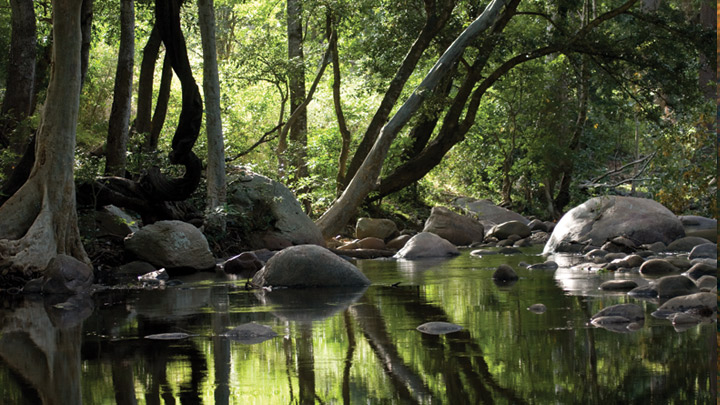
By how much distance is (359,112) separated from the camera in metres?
24.8

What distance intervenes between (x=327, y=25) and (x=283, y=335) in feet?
47.6

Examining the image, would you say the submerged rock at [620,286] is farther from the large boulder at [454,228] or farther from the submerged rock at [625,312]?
the large boulder at [454,228]

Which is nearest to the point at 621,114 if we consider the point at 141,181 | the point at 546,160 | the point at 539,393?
the point at 546,160

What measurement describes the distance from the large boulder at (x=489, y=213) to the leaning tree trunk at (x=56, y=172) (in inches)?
479

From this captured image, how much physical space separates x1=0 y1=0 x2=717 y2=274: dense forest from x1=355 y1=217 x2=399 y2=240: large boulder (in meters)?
0.32

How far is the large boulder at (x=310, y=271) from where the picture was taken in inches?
349

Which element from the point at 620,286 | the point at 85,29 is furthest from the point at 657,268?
the point at 85,29

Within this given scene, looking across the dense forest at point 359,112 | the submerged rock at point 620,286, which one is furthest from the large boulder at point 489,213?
the submerged rock at point 620,286

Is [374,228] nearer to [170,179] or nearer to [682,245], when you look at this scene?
[170,179]

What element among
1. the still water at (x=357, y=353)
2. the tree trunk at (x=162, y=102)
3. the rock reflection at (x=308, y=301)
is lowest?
the still water at (x=357, y=353)

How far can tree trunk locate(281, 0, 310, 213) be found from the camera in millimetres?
19766

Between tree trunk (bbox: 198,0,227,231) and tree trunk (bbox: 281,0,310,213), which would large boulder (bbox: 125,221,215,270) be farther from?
tree trunk (bbox: 281,0,310,213)

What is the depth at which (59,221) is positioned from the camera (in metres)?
9.77

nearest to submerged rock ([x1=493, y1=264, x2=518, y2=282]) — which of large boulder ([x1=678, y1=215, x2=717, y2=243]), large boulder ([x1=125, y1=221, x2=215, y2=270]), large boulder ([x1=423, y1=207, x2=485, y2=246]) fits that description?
large boulder ([x1=125, y1=221, x2=215, y2=270])
